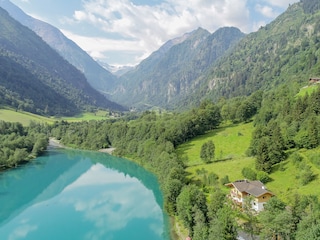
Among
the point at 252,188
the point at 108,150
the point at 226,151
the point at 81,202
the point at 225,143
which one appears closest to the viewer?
the point at 252,188

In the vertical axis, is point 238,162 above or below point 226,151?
below

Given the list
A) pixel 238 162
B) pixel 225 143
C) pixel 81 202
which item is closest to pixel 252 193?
pixel 238 162

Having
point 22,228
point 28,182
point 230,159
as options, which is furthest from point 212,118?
point 22,228

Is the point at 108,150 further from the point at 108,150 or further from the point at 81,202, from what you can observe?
the point at 81,202

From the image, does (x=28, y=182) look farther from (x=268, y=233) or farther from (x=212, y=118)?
(x=268, y=233)

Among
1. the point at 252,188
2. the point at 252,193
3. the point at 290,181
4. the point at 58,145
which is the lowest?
the point at 58,145

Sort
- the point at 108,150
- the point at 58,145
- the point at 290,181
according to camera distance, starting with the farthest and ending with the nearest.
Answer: the point at 58,145 → the point at 108,150 → the point at 290,181

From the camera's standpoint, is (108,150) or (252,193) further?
(108,150)

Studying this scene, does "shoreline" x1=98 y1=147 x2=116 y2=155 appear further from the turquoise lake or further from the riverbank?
the turquoise lake
